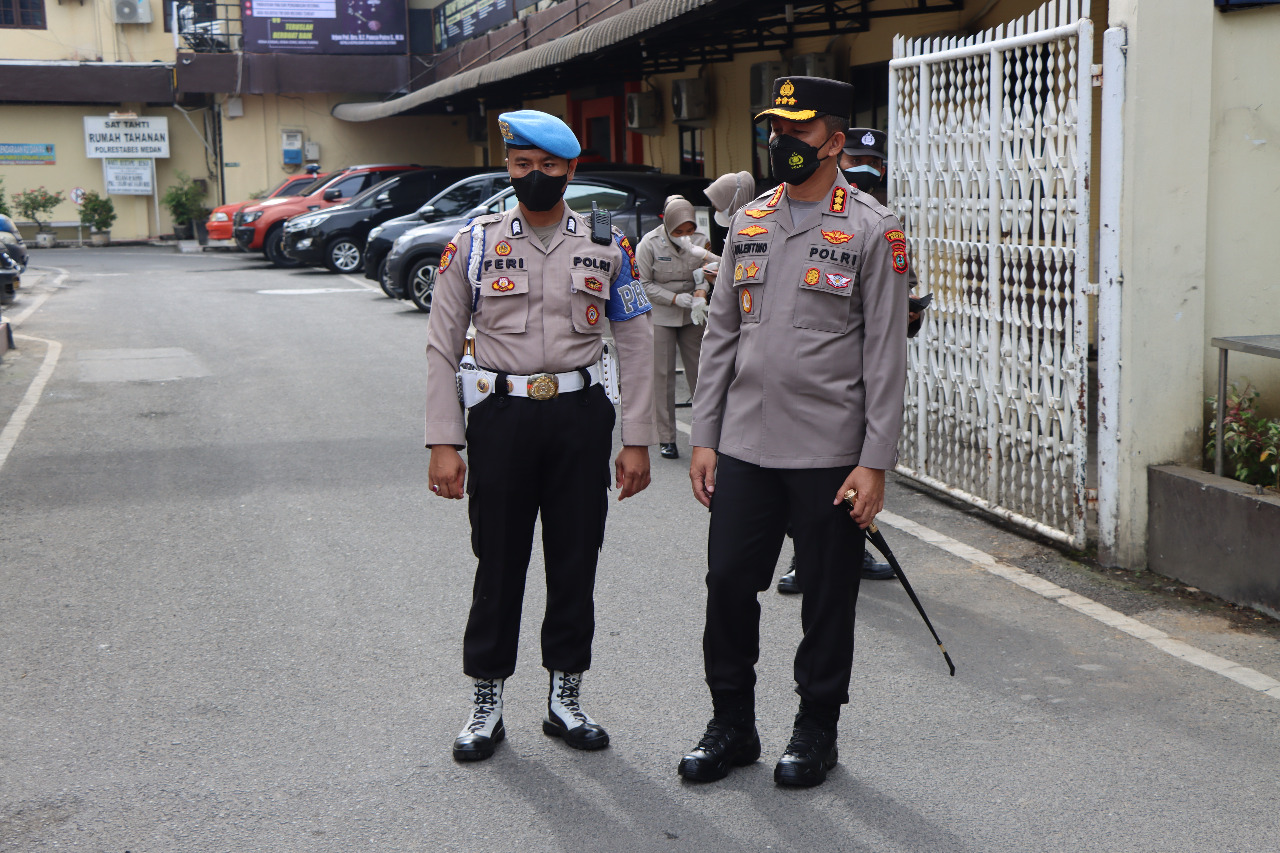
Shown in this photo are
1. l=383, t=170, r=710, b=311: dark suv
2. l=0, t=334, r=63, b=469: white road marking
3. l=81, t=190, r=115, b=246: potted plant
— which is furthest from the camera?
l=81, t=190, r=115, b=246: potted plant

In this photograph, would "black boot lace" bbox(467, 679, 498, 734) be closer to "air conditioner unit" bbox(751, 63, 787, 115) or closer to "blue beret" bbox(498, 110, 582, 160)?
"blue beret" bbox(498, 110, 582, 160)

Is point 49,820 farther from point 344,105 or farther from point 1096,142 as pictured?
point 344,105

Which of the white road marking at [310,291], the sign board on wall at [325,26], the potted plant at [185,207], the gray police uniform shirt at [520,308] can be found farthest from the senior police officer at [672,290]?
the potted plant at [185,207]

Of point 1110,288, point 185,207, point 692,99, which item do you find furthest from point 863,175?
point 185,207

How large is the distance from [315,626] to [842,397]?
8.28 feet

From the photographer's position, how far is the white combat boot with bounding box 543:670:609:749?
388cm

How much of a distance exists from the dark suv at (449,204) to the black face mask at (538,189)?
45.8ft

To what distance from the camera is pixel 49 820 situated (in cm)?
346

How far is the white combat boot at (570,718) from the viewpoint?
3.88 meters

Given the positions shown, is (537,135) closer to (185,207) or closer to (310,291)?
(310,291)

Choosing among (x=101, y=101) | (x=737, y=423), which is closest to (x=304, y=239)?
(x=101, y=101)

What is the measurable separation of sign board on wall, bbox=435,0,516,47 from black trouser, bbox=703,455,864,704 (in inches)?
906

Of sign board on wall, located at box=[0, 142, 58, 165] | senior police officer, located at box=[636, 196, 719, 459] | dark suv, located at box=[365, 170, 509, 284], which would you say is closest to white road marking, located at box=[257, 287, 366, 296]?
dark suv, located at box=[365, 170, 509, 284]

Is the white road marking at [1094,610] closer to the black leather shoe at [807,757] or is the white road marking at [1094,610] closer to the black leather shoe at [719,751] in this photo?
the black leather shoe at [807,757]
